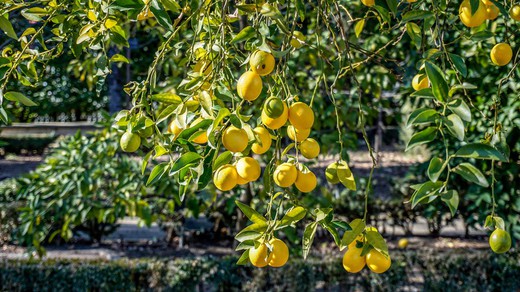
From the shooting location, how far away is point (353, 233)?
0.82 meters

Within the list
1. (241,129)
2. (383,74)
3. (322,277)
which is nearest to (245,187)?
(322,277)

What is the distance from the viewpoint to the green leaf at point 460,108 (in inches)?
25.6

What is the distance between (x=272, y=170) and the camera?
97 cm

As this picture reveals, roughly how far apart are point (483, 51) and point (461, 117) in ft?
7.95

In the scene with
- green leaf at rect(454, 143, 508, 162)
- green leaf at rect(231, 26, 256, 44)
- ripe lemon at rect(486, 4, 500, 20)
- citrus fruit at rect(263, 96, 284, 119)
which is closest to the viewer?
green leaf at rect(454, 143, 508, 162)

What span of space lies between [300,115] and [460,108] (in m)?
0.25

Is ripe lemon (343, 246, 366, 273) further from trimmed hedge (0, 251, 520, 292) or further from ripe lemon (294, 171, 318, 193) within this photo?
trimmed hedge (0, 251, 520, 292)

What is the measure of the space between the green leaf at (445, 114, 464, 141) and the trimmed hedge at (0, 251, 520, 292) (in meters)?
2.42

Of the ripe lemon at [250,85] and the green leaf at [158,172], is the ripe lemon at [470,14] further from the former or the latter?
the green leaf at [158,172]

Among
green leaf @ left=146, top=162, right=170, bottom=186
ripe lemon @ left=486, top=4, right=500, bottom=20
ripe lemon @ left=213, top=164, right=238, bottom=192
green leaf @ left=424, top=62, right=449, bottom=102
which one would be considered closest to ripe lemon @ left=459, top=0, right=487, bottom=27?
ripe lemon @ left=486, top=4, right=500, bottom=20

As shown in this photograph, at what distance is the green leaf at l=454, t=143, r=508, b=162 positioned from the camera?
25.1 inches

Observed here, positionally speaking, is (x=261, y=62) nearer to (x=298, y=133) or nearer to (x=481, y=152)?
(x=298, y=133)

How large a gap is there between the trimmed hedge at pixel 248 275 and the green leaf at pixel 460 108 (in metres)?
2.42

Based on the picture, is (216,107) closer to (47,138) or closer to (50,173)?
(50,173)
